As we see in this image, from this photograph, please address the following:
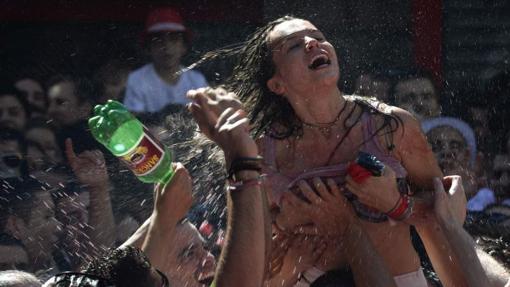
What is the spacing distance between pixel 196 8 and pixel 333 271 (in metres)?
4.15

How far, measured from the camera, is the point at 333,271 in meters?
3.82

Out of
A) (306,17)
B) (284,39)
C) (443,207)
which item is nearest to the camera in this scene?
(443,207)

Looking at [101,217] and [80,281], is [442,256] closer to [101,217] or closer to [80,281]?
[80,281]

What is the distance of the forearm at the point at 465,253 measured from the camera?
11.6 ft

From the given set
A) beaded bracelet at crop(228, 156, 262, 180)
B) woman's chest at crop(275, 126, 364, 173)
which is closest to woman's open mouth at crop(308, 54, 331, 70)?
woman's chest at crop(275, 126, 364, 173)

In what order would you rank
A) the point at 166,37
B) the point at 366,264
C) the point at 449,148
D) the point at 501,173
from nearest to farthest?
the point at 366,264, the point at 449,148, the point at 501,173, the point at 166,37

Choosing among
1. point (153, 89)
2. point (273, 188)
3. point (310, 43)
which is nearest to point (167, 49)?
point (153, 89)

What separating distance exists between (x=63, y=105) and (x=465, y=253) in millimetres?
3443

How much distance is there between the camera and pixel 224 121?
3.00 meters

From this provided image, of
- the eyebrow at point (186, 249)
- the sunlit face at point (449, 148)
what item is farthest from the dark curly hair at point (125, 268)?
the sunlit face at point (449, 148)

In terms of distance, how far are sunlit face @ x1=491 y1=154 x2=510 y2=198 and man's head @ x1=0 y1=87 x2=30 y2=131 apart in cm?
269

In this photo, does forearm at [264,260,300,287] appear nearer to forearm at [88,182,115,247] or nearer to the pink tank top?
the pink tank top

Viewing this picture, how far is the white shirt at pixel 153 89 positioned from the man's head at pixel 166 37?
10 centimetres

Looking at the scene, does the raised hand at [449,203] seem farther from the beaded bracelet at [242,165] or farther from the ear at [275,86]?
the beaded bracelet at [242,165]
